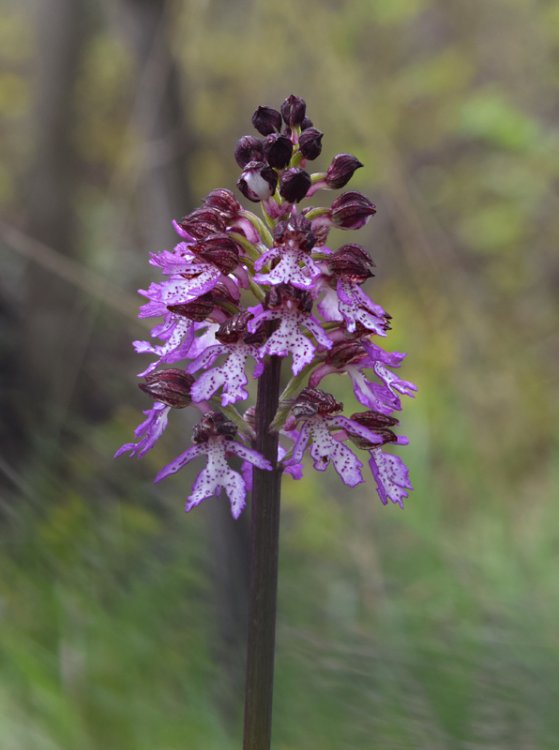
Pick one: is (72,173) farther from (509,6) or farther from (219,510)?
(509,6)

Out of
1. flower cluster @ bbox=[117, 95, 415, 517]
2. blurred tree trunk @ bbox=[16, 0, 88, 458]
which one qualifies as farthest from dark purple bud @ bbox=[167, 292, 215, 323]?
blurred tree trunk @ bbox=[16, 0, 88, 458]

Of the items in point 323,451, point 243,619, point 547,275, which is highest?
point 547,275

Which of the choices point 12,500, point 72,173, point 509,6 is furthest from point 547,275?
point 12,500

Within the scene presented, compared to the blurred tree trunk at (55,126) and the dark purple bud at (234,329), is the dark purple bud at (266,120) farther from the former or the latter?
the blurred tree trunk at (55,126)

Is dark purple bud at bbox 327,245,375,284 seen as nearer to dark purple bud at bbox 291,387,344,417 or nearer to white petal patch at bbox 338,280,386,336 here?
white petal patch at bbox 338,280,386,336

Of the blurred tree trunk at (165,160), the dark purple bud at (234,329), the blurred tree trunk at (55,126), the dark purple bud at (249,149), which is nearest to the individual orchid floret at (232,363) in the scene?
the dark purple bud at (234,329)

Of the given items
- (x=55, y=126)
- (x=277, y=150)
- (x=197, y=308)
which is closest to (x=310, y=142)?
(x=277, y=150)
